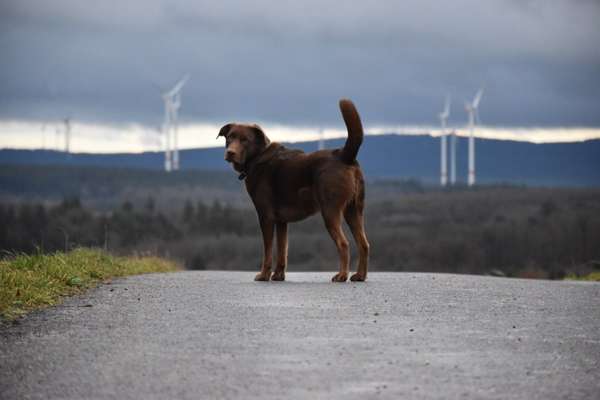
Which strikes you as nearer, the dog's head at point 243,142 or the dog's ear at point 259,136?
the dog's head at point 243,142

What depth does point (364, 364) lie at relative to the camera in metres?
6.76

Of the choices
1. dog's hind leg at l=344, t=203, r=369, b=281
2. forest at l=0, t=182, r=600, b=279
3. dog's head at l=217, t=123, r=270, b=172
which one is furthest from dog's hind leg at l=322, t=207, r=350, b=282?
forest at l=0, t=182, r=600, b=279

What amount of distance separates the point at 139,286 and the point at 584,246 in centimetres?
10772

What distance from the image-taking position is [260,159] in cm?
1412

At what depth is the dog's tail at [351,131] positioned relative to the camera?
524 inches

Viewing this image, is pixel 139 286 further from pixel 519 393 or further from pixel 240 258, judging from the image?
pixel 240 258

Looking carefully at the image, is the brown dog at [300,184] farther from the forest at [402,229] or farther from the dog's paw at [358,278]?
the forest at [402,229]

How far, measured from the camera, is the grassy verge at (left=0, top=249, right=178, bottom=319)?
32.7 ft

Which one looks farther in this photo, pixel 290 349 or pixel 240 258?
pixel 240 258

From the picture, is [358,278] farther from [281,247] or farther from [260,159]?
[260,159]

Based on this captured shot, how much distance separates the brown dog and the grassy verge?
226 centimetres

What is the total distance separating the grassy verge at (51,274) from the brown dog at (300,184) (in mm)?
2261

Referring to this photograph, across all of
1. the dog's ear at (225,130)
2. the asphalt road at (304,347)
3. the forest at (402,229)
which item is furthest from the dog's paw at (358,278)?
the forest at (402,229)

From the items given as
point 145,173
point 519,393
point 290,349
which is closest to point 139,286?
point 290,349
